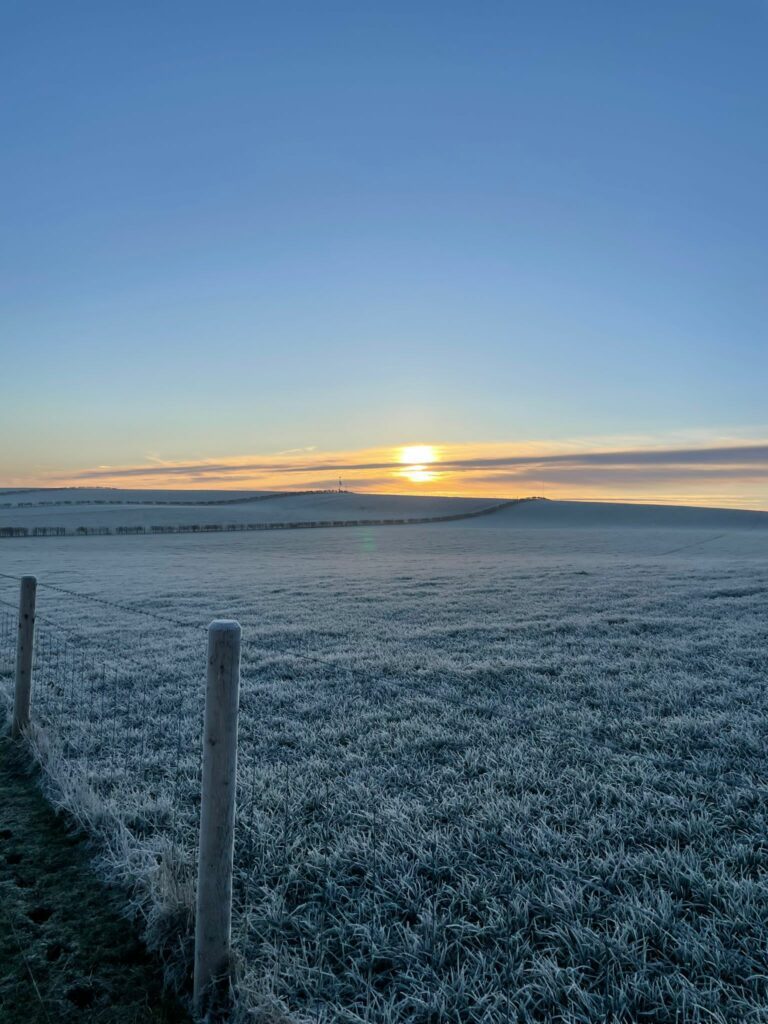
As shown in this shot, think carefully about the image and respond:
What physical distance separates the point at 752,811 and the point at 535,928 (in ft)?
8.01

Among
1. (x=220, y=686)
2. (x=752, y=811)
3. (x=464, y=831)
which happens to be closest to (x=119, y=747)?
(x=464, y=831)

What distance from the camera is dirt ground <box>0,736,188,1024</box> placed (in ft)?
10.2

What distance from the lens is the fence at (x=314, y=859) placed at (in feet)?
10.3

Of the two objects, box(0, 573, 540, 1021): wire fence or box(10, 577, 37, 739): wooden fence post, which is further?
box(10, 577, 37, 739): wooden fence post

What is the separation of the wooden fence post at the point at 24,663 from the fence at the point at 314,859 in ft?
0.30

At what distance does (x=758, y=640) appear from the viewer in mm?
10867

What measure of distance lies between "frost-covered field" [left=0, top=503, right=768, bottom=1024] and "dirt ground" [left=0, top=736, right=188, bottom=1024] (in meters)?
0.26

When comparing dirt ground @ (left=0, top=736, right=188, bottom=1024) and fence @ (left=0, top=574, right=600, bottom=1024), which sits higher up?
fence @ (left=0, top=574, right=600, bottom=1024)

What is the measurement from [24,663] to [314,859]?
14.0 feet

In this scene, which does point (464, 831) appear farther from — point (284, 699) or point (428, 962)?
point (284, 699)

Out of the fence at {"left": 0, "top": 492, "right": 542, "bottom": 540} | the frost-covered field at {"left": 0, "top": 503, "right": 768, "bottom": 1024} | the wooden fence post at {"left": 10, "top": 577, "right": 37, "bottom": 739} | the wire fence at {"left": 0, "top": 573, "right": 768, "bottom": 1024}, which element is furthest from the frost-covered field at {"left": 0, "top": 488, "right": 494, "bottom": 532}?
the wire fence at {"left": 0, "top": 573, "right": 768, "bottom": 1024}

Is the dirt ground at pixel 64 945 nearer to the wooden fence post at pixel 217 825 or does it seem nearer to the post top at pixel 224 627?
the wooden fence post at pixel 217 825

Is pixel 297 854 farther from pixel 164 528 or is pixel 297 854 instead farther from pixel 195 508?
pixel 195 508

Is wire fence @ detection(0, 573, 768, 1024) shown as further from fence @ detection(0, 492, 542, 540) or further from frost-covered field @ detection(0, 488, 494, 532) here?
frost-covered field @ detection(0, 488, 494, 532)
